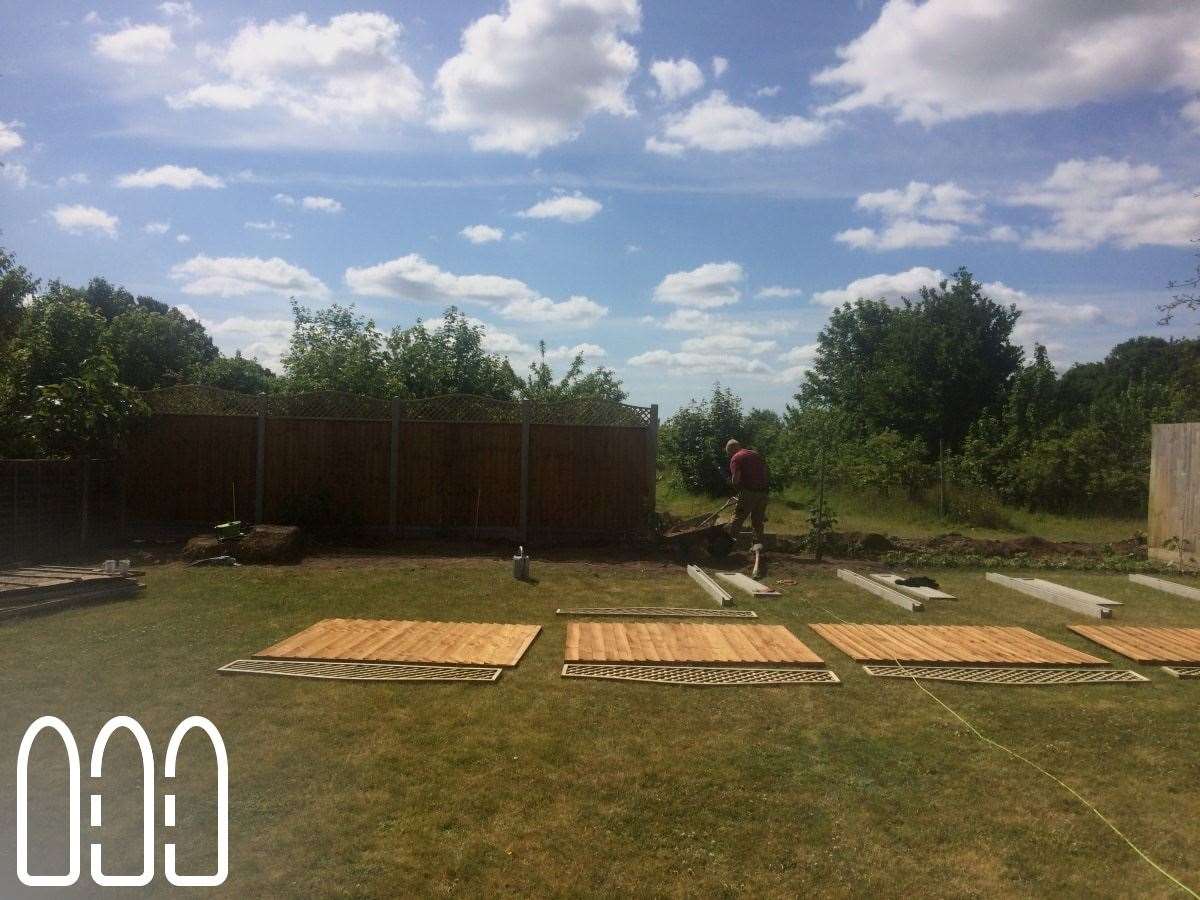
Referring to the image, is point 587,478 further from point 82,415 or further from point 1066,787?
point 1066,787

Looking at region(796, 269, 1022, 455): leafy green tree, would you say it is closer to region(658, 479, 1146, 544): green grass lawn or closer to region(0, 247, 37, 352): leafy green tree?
region(658, 479, 1146, 544): green grass lawn

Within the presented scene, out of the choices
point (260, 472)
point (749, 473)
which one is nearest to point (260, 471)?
point (260, 472)

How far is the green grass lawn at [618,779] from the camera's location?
3676 mm

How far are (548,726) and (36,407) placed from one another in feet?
35.0

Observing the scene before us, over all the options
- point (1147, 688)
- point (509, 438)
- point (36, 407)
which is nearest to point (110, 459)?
point (36, 407)

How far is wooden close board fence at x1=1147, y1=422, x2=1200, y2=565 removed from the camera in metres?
13.1

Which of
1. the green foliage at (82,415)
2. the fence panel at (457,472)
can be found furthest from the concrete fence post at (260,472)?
the fence panel at (457,472)

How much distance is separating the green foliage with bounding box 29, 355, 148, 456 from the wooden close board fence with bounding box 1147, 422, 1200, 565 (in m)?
16.0

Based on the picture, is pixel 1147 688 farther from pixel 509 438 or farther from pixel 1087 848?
pixel 509 438

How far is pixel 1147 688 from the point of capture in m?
6.60

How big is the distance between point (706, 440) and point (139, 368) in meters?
20.4

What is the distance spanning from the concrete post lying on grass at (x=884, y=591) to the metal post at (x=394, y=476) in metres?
6.83

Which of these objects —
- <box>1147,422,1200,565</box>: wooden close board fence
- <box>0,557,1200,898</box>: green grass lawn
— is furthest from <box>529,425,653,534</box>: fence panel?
<box>1147,422,1200,565</box>: wooden close board fence

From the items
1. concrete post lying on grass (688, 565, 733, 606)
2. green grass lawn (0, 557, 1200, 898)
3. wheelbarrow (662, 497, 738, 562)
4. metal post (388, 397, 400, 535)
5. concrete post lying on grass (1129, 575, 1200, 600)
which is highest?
metal post (388, 397, 400, 535)
